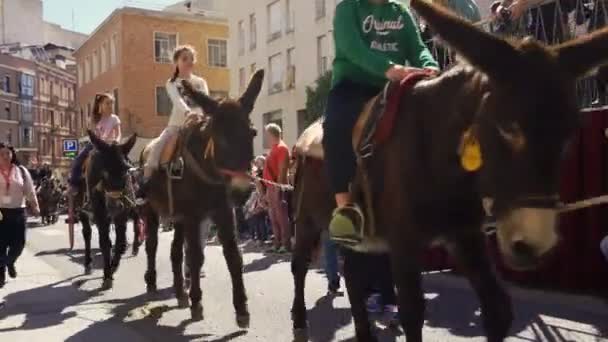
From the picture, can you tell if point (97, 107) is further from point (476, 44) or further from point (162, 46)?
Result: point (162, 46)

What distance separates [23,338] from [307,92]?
2499 centimetres

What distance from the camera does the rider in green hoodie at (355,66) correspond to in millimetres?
4430

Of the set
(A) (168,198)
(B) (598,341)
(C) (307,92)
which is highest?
(C) (307,92)

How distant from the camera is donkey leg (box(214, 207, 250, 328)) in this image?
6824mm

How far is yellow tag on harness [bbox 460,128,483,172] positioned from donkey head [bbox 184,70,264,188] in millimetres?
3293

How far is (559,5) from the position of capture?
7754 millimetres

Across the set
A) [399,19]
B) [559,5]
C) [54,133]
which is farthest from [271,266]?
[54,133]

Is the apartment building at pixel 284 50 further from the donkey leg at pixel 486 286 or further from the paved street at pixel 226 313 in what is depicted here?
the donkey leg at pixel 486 286

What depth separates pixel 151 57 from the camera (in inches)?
1859

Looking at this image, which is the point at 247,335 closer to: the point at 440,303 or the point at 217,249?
the point at 440,303

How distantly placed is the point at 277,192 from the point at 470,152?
34.1 feet

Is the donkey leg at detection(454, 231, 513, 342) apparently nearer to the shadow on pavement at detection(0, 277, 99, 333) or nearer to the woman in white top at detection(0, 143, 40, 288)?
the shadow on pavement at detection(0, 277, 99, 333)

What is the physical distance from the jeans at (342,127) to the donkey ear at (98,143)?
553 centimetres

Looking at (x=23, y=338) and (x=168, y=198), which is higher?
(x=168, y=198)
